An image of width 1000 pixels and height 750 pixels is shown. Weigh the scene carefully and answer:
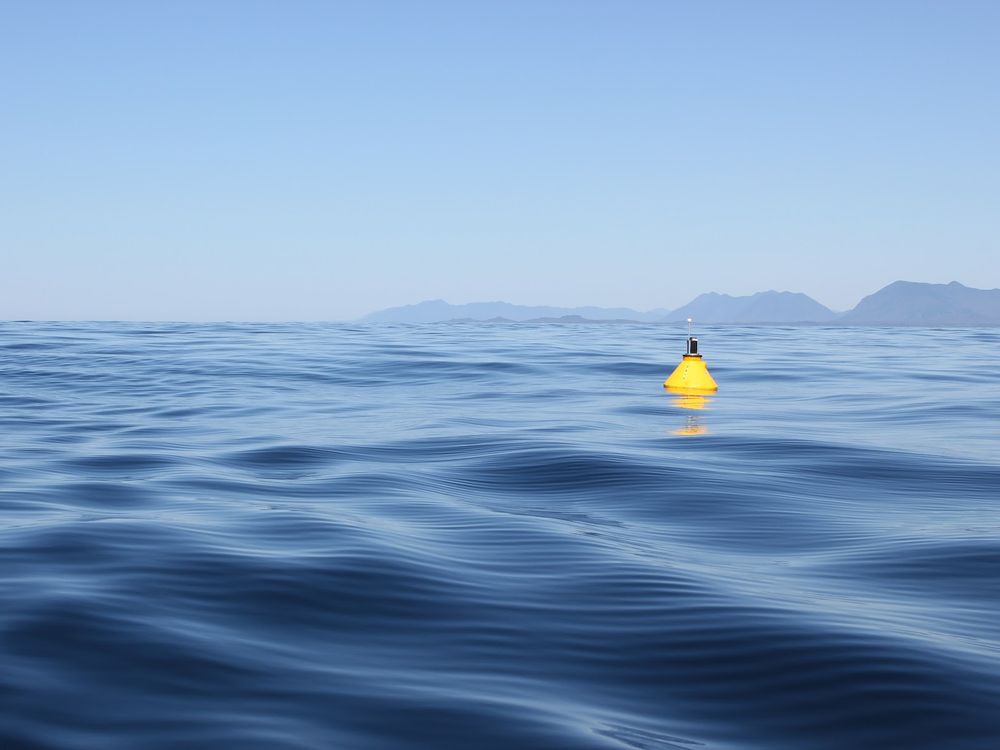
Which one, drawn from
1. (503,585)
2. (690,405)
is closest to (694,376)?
(690,405)

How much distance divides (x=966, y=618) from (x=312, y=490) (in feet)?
15.0

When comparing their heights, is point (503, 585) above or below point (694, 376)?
below

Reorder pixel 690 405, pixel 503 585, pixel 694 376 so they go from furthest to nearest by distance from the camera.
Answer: pixel 694 376, pixel 690 405, pixel 503 585

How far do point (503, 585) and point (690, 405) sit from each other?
30.3 feet

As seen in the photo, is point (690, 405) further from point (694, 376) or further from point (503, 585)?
point (503, 585)

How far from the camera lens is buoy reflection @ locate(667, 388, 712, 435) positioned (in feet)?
35.3

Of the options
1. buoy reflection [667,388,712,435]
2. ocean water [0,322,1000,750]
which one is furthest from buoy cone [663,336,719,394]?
ocean water [0,322,1000,750]

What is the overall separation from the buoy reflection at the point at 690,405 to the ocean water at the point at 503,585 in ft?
0.38

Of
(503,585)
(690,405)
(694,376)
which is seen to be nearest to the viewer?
(503,585)

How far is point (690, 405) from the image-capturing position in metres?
13.4

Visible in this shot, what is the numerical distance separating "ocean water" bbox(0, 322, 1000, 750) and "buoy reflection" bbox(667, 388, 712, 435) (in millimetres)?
115

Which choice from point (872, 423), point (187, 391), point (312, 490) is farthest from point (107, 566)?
point (187, 391)

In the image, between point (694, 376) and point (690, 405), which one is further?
point (694, 376)

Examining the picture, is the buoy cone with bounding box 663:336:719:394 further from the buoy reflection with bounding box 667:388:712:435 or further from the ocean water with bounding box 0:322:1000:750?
the ocean water with bounding box 0:322:1000:750
